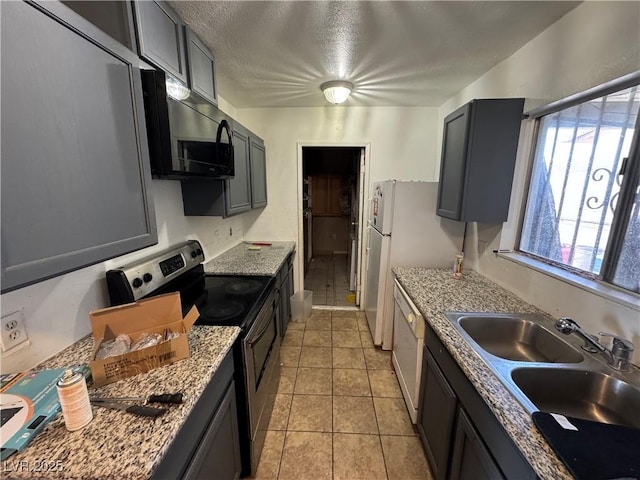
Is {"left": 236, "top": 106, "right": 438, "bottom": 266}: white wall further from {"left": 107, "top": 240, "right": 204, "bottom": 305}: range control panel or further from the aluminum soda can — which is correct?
the aluminum soda can

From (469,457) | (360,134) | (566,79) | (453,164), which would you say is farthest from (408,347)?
(360,134)

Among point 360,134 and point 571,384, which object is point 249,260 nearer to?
point 360,134

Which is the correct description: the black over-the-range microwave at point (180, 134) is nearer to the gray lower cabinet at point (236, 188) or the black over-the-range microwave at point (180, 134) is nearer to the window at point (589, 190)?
the gray lower cabinet at point (236, 188)

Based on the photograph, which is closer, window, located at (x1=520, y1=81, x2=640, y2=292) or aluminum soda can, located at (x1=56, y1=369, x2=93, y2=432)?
aluminum soda can, located at (x1=56, y1=369, x2=93, y2=432)

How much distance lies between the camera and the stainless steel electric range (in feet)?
4.20

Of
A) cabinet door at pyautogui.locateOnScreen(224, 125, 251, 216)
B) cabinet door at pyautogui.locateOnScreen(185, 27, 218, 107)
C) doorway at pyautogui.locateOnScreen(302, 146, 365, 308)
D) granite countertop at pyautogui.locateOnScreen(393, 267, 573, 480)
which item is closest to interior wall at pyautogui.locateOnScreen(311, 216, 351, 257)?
doorway at pyautogui.locateOnScreen(302, 146, 365, 308)

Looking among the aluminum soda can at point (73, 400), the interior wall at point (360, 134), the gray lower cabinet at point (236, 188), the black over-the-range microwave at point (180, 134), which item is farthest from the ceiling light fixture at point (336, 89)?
the aluminum soda can at point (73, 400)

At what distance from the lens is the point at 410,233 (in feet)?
7.50

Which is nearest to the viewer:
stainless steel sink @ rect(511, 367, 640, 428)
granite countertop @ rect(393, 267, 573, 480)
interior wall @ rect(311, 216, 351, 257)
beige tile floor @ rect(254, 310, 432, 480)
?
granite countertop @ rect(393, 267, 573, 480)

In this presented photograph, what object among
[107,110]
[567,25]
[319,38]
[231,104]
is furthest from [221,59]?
[567,25]

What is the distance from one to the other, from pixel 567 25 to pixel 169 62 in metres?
2.07

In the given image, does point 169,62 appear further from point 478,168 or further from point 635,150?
point 635,150

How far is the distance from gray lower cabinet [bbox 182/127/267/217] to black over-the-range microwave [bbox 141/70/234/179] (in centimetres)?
33

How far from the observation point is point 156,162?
→ 1.15 metres
